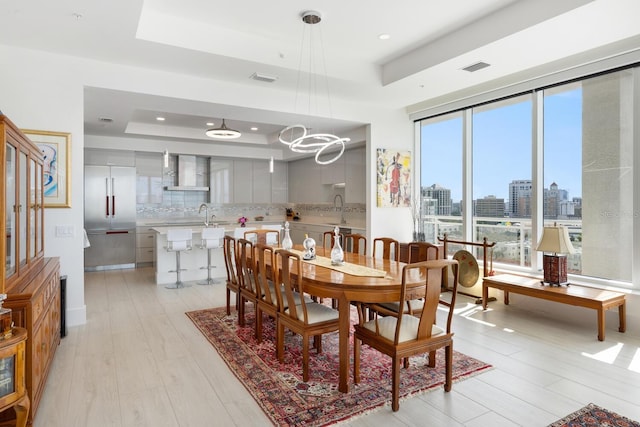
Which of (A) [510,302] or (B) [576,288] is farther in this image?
(A) [510,302]

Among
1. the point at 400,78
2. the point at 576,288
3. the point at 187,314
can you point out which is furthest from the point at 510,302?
the point at 187,314

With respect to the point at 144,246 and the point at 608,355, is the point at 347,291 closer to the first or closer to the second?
the point at 608,355

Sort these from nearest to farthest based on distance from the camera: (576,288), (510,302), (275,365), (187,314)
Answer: (275,365)
(576,288)
(187,314)
(510,302)

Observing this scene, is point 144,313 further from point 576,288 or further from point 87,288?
point 576,288

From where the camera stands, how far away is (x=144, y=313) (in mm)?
4566

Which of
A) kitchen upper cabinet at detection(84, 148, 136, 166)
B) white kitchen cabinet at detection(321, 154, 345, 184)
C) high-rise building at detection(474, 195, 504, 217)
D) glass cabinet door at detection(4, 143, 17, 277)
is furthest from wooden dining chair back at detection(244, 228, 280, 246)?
kitchen upper cabinet at detection(84, 148, 136, 166)

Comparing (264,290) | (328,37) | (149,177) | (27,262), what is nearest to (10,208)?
(27,262)

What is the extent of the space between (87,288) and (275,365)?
4183mm

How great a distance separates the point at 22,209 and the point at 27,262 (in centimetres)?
42

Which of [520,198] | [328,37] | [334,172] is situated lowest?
[520,198]

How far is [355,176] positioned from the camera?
7.23 metres

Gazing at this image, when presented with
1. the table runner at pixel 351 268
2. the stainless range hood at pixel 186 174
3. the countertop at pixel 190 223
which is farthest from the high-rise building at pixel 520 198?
the stainless range hood at pixel 186 174

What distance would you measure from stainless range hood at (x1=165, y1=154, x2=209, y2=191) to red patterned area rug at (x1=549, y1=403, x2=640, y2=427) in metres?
7.72

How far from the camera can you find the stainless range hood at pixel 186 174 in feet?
27.7
